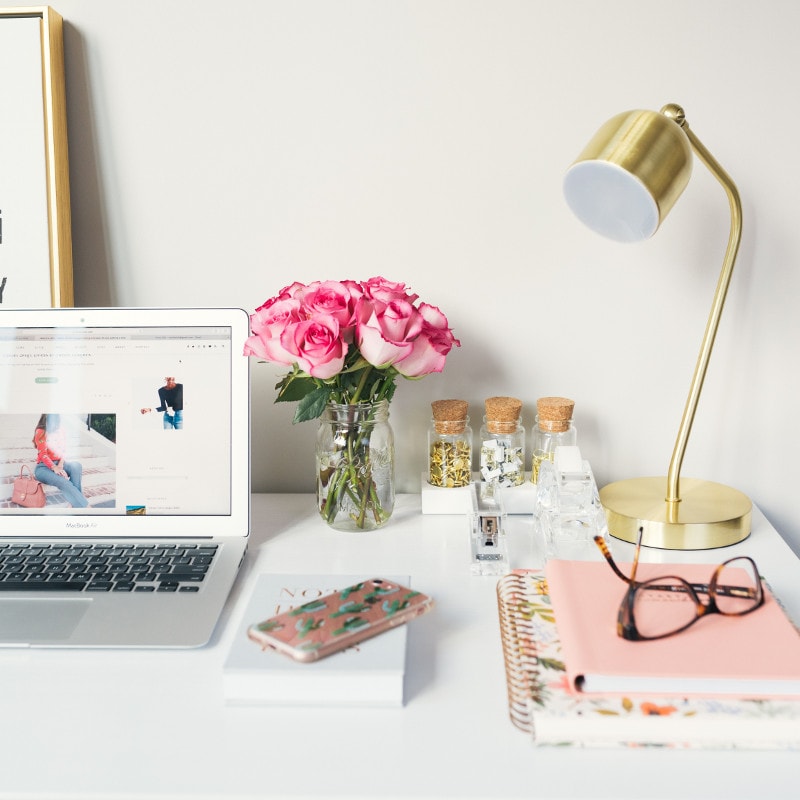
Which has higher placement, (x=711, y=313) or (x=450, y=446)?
(x=711, y=313)

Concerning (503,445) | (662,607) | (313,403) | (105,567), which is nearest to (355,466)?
(313,403)

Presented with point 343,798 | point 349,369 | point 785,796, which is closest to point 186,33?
point 349,369

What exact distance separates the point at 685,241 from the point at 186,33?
704 mm

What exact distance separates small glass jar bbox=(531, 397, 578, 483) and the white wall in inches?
2.8

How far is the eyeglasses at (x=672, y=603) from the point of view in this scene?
27.5 inches

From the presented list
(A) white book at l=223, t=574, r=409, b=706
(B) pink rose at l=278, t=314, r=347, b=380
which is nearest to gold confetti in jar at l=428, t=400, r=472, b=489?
(B) pink rose at l=278, t=314, r=347, b=380

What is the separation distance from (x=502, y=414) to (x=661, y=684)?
1.61 feet

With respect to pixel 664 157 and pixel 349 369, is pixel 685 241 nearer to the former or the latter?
pixel 664 157

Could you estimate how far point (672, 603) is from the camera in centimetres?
74

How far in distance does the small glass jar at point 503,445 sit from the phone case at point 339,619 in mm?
330

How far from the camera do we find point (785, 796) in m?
0.57

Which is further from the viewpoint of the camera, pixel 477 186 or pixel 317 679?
pixel 477 186

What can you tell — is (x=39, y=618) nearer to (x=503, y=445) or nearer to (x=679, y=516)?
(x=503, y=445)

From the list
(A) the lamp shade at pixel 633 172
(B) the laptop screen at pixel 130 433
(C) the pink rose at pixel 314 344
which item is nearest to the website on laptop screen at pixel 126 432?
(B) the laptop screen at pixel 130 433
